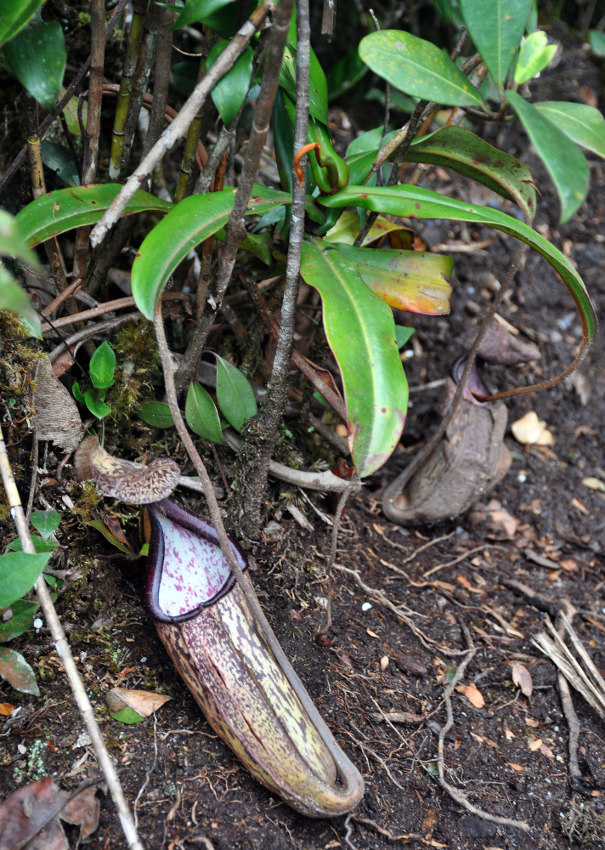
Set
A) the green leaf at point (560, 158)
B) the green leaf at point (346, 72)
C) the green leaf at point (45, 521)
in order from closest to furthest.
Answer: the green leaf at point (560, 158)
the green leaf at point (45, 521)
the green leaf at point (346, 72)

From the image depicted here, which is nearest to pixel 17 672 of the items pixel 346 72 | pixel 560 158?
pixel 560 158

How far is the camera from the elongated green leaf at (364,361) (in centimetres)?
100

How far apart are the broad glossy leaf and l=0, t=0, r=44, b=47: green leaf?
62 cm

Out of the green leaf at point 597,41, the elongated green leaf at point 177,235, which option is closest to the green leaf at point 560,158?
the elongated green leaf at point 177,235

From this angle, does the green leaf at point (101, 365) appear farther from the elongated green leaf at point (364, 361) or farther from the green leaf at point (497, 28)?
the green leaf at point (497, 28)

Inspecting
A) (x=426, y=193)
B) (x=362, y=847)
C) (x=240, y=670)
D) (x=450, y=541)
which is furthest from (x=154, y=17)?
(x=362, y=847)

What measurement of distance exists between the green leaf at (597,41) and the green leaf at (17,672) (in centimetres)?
304

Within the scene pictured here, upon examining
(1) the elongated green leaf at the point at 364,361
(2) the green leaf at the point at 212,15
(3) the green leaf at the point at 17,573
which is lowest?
(3) the green leaf at the point at 17,573

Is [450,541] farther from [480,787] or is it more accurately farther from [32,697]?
[32,697]

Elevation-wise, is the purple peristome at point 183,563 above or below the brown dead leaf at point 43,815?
above

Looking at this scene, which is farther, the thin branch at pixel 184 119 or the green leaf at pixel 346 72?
the green leaf at pixel 346 72

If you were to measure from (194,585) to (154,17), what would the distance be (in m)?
1.09

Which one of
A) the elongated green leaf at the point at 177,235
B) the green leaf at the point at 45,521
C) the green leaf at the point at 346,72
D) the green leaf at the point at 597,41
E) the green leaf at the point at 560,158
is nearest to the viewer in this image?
the green leaf at the point at 560,158

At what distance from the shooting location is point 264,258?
1311 millimetres
